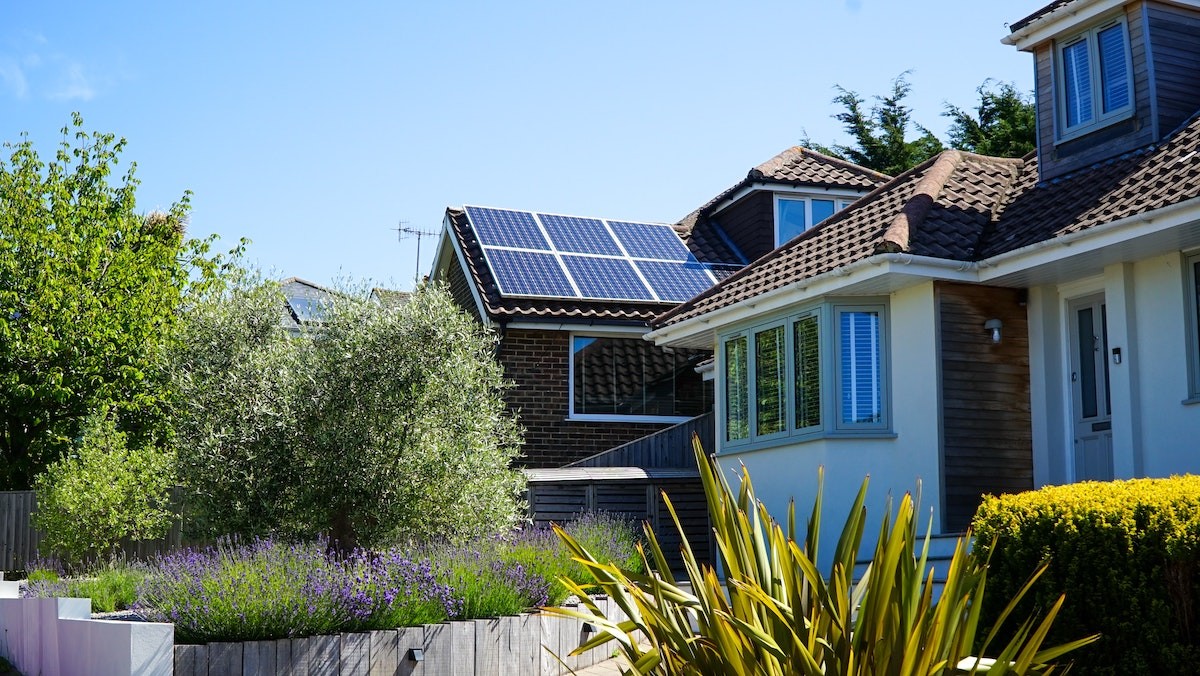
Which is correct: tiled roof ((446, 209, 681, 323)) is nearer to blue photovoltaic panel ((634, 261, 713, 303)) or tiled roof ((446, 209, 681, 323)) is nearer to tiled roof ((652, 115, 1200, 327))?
blue photovoltaic panel ((634, 261, 713, 303))

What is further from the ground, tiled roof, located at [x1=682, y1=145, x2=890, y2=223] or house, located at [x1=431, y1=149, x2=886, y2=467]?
tiled roof, located at [x1=682, y1=145, x2=890, y2=223]

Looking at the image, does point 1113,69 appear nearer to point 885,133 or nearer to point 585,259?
point 585,259

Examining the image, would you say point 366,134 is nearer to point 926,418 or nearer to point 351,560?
point 351,560

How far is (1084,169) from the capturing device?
1412 cm

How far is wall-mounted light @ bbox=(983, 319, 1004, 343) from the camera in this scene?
1340 cm

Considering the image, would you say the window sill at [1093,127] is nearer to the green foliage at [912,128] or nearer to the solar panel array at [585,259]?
the solar panel array at [585,259]

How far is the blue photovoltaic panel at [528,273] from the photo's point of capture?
66.5ft

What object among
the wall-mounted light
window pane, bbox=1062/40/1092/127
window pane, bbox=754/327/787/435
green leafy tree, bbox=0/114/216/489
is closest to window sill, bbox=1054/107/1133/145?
window pane, bbox=1062/40/1092/127

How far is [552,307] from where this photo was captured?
20281mm

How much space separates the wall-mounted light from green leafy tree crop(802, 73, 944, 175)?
23043mm

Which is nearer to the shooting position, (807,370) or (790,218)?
(807,370)

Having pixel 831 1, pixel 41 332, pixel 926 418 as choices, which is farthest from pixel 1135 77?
pixel 41 332

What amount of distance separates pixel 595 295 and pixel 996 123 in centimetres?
1830

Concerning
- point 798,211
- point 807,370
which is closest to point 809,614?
point 807,370
